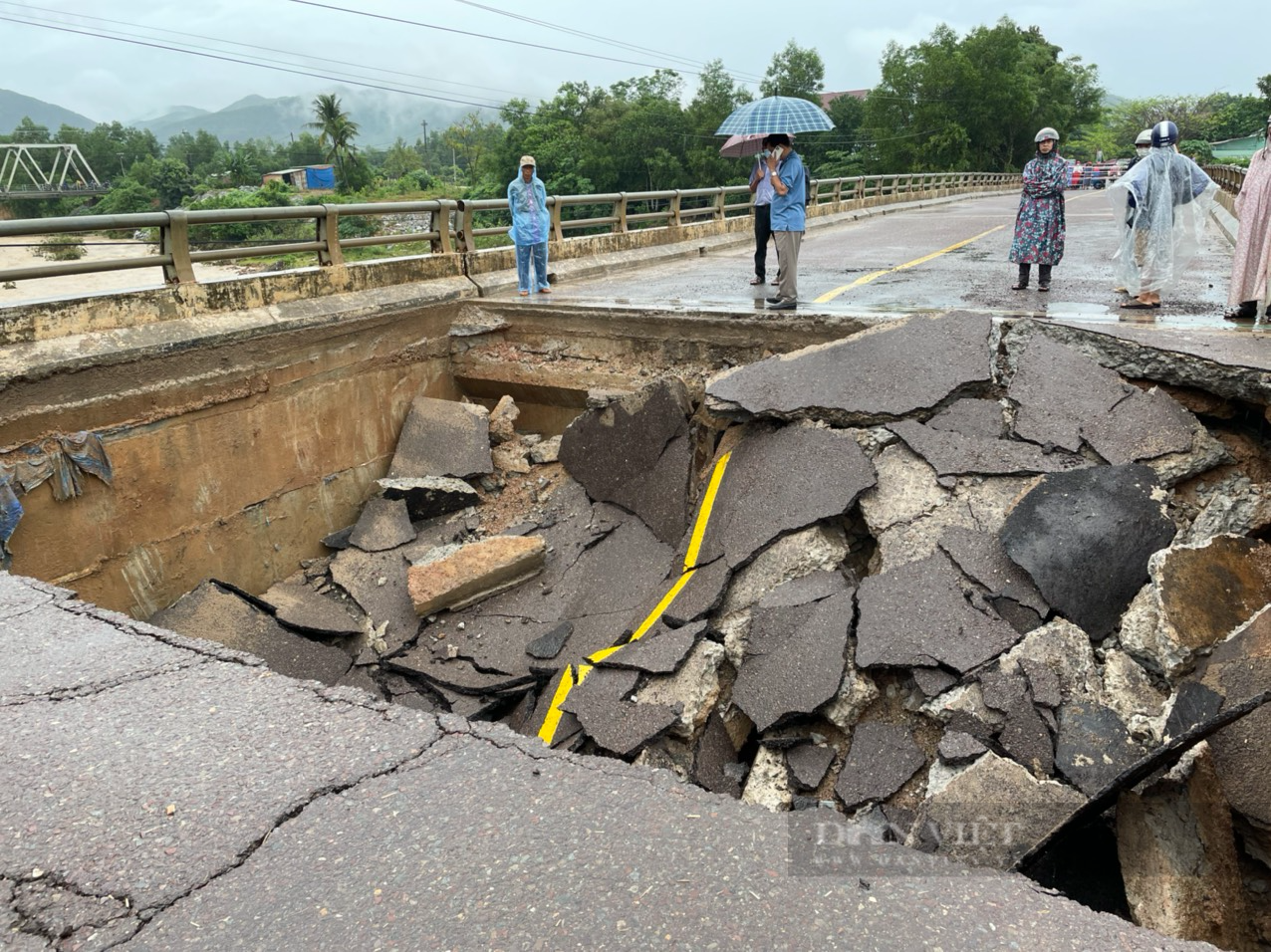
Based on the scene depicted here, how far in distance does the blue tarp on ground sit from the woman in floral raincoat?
83518 millimetres

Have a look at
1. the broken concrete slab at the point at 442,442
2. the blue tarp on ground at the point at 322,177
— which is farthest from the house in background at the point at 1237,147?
the broken concrete slab at the point at 442,442

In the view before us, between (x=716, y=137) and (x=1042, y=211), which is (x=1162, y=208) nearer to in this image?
(x=1042, y=211)

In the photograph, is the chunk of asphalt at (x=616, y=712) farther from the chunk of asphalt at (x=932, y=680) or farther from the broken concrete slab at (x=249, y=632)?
the broken concrete slab at (x=249, y=632)

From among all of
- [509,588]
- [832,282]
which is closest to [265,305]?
[509,588]

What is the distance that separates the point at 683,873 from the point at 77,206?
4518cm

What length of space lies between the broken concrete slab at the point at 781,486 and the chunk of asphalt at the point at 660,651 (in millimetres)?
667

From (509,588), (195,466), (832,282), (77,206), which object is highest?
(77,206)

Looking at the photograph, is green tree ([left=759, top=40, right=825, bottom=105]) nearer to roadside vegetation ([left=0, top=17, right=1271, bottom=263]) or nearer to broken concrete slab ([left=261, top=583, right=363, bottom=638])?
roadside vegetation ([left=0, top=17, right=1271, bottom=263])

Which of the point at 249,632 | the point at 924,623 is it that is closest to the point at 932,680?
the point at 924,623

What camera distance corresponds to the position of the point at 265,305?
25.6 ft

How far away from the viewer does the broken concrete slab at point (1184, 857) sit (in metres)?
2.98

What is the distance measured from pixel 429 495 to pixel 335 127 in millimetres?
81549

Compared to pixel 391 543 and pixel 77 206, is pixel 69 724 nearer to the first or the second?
pixel 391 543

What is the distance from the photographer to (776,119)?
332 inches
